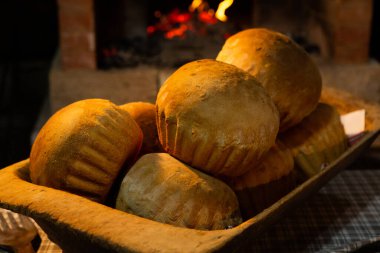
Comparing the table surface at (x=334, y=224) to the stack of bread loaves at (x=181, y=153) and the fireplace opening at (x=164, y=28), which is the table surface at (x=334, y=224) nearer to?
the stack of bread loaves at (x=181, y=153)

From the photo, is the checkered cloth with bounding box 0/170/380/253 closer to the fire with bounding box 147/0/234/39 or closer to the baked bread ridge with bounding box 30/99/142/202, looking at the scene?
the baked bread ridge with bounding box 30/99/142/202

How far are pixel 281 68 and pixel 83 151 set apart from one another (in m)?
0.40

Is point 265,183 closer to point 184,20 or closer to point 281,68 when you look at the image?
point 281,68

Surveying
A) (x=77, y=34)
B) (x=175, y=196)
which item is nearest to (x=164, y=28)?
(x=77, y=34)

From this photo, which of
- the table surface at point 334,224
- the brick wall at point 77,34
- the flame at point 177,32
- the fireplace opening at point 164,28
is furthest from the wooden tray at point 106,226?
the flame at point 177,32

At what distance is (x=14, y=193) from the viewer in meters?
0.76

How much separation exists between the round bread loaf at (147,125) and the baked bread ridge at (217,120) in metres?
0.08

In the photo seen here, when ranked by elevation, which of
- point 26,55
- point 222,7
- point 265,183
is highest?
point 222,7

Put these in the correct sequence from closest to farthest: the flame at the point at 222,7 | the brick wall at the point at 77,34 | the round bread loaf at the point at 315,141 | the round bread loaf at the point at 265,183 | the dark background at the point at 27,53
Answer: the round bread loaf at the point at 265,183 < the round bread loaf at the point at 315,141 < the flame at the point at 222,7 < the brick wall at the point at 77,34 < the dark background at the point at 27,53

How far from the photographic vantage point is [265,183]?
3.02 feet

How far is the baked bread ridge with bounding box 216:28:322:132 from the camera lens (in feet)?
3.18

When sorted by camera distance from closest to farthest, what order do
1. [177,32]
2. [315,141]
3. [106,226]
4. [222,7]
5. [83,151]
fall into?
1. [106,226]
2. [83,151]
3. [315,141]
4. [222,7]
5. [177,32]

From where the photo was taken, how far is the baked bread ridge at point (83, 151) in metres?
0.79

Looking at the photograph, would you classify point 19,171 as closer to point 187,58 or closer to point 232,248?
point 232,248
